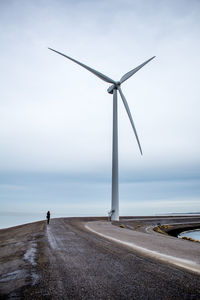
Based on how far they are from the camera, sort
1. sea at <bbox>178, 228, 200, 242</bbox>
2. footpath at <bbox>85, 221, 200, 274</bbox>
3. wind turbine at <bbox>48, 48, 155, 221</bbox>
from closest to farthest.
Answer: footpath at <bbox>85, 221, 200, 274</bbox> → sea at <bbox>178, 228, 200, 242</bbox> → wind turbine at <bbox>48, 48, 155, 221</bbox>

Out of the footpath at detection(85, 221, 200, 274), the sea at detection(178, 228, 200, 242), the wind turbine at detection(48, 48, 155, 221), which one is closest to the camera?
the footpath at detection(85, 221, 200, 274)

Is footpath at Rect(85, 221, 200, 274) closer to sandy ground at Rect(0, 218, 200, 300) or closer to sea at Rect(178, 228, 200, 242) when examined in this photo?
sandy ground at Rect(0, 218, 200, 300)

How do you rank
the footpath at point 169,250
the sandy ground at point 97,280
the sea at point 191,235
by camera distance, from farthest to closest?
the sea at point 191,235 → the footpath at point 169,250 → the sandy ground at point 97,280

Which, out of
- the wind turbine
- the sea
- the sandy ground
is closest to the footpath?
the sandy ground

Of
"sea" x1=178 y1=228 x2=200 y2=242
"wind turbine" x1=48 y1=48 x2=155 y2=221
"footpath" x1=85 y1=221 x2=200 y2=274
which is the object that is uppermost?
"wind turbine" x1=48 y1=48 x2=155 y2=221

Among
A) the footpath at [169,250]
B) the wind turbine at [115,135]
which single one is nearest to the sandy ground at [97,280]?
the footpath at [169,250]

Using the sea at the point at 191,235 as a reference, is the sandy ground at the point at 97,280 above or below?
above

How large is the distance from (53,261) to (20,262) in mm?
1410

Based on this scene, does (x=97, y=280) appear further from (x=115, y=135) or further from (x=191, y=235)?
(x=115, y=135)

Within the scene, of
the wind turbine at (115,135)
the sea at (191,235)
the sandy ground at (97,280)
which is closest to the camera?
the sandy ground at (97,280)

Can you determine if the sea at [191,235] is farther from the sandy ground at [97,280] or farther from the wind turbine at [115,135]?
the sandy ground at [97,280]

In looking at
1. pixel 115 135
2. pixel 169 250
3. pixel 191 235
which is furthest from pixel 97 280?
pixel 115 135

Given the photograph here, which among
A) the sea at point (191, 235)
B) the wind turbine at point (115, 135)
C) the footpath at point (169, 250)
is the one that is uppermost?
the wind turbine at point (115, 135)

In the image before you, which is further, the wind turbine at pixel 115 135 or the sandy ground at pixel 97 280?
the wind turbine at pixel 115 135
